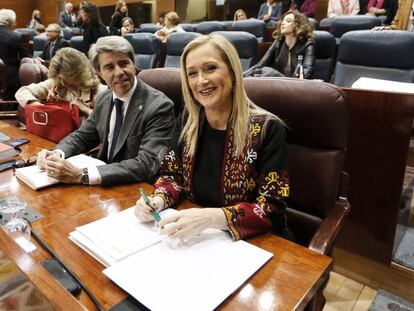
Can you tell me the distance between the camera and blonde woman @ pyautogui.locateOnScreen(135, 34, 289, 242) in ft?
3.38

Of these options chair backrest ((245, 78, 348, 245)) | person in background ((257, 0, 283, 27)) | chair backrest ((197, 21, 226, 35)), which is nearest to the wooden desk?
chair backrest ((245, 78, 348, 245))

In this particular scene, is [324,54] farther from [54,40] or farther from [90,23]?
[54,40]

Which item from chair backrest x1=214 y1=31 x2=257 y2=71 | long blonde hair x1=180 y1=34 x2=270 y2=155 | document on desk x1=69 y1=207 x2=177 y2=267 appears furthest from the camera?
chair backrest x1=214 y1=31 x2=257 y2=71

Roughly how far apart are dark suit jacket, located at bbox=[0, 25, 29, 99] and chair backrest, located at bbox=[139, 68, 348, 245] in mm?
3592

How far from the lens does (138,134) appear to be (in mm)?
1517

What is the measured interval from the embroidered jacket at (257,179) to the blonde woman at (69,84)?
3.51ft

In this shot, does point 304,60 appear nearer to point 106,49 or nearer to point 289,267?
point 106,49

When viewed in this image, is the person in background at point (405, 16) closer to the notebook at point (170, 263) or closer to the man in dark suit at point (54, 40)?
the notebook at point (170, 263)

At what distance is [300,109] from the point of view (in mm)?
1165

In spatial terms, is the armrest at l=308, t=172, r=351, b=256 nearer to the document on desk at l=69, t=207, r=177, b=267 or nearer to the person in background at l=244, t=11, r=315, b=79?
the document on desk at l=69, t=207, r=177, b=267

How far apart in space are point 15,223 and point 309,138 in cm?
90

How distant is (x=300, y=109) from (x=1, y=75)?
3.36m

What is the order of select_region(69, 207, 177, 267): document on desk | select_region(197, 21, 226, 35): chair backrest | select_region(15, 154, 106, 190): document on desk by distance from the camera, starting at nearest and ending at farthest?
select_region(69, 207, 177, 267): document on desk, select_region(15, 154, 106, 190): document on desk, select_region(197, 21, 226, 35): chair backrest

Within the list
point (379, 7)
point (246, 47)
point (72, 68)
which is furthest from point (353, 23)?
point (72, 68)
